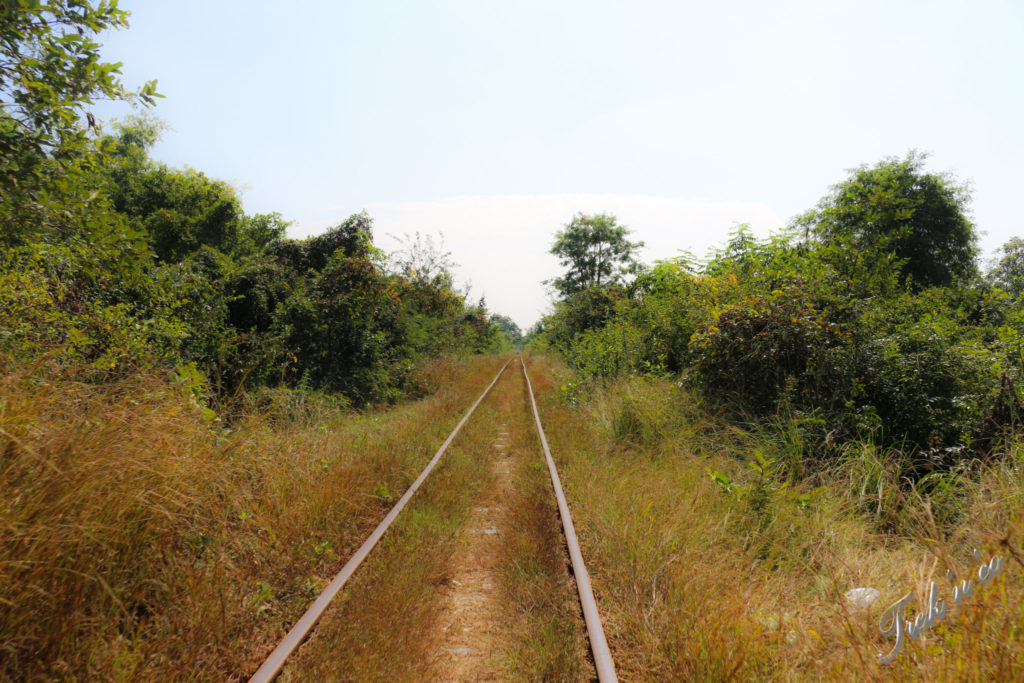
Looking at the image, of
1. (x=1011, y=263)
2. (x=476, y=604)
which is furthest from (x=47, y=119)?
(x=1011, y=263)

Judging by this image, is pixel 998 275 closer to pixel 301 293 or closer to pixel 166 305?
pixel 301 293

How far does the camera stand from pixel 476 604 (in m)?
3.28

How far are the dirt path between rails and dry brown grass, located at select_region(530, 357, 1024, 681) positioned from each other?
2.45 ft

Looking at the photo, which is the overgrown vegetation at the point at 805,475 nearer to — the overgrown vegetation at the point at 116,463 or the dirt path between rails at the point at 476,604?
the dirt path between rails at the point at 476,604

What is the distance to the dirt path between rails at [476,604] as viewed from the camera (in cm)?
264

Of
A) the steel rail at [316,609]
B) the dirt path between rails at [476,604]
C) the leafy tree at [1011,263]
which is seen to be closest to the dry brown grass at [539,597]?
the dirt path between rails at [476,604]

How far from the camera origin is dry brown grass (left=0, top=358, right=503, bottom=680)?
2119 mm

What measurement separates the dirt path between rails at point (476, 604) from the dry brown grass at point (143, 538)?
0.96 m

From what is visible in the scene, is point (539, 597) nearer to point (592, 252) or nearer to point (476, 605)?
point (476, 605)

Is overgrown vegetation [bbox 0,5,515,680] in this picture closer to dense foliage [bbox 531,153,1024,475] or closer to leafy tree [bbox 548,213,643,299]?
dense foliage [bbox 531,153,1024,475]

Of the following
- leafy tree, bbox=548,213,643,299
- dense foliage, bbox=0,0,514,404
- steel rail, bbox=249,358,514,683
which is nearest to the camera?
Result: steel rail, bbox=249,358,514,683

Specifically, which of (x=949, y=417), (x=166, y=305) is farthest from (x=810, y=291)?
(x=166, y=305)

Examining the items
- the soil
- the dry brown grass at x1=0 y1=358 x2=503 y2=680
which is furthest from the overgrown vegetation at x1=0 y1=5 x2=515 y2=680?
the soil

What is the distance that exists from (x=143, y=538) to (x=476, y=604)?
7.20 feet
